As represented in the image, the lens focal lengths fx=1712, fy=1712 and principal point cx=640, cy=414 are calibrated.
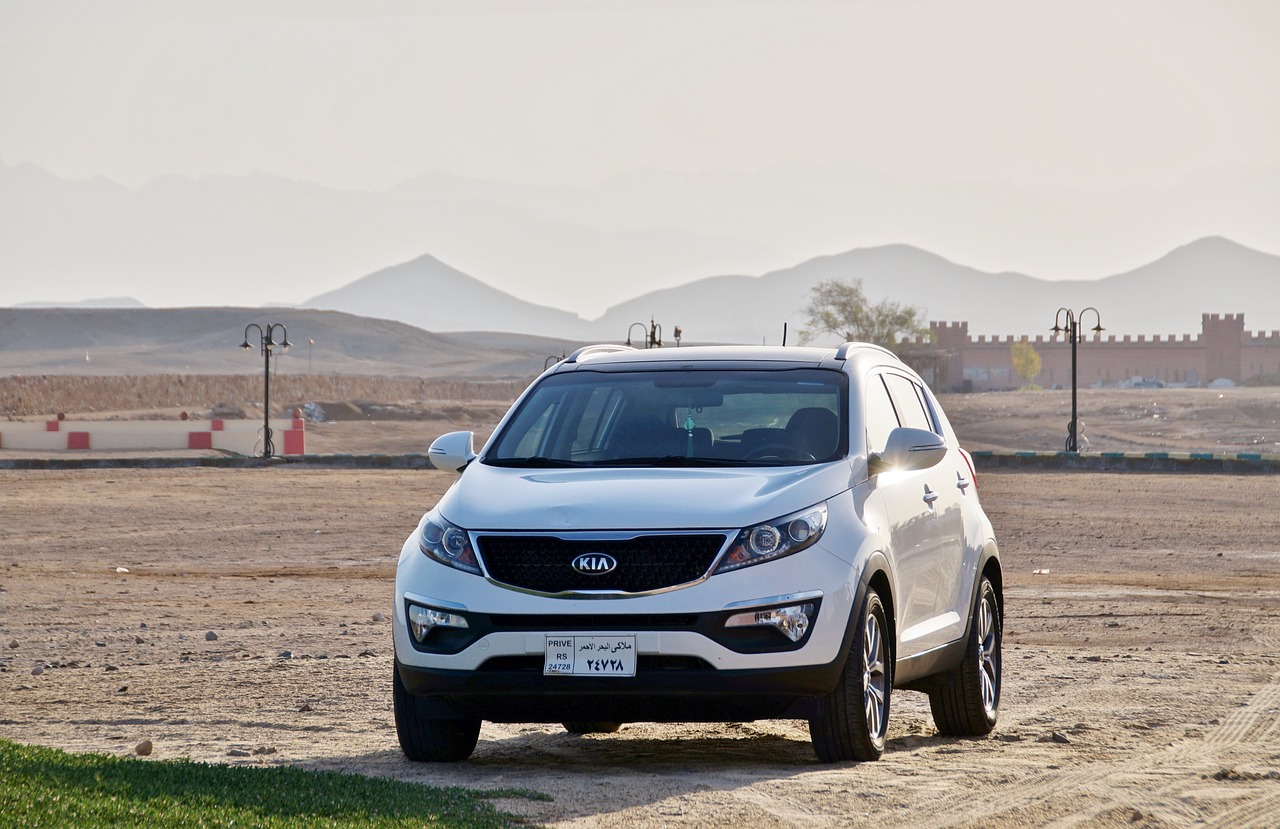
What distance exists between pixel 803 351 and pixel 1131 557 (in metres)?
15.5

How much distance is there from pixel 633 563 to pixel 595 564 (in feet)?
0.50

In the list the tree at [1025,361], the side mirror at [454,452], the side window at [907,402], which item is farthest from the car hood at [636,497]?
the tree at [1025,361]

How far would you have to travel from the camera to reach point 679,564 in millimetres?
6785

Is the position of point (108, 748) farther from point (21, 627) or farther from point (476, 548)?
point (21, 627)

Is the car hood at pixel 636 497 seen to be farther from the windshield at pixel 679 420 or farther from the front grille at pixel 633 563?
the windshield at pixel 679 420

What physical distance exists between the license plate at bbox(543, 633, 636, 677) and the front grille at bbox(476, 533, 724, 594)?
0.20 metres

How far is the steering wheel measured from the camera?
7.69 m

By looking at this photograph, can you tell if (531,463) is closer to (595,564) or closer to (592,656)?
(595,564)

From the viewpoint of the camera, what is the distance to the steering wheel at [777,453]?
303 inches

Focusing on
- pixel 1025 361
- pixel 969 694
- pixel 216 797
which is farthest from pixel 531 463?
pixel 1025 361

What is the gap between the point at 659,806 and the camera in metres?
6.39

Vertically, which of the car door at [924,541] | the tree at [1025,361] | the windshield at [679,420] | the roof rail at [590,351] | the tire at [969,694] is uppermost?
the tree at [1025,361]

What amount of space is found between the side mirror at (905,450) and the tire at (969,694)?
1330mm

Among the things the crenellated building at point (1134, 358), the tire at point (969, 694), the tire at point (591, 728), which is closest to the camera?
the tire at point (969, 694)
